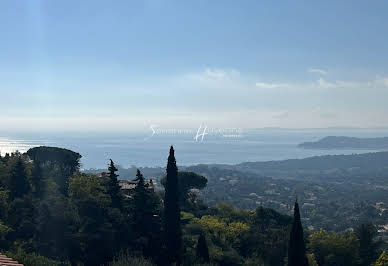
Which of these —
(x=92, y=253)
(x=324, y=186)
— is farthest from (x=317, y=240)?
(x=324, y=186)

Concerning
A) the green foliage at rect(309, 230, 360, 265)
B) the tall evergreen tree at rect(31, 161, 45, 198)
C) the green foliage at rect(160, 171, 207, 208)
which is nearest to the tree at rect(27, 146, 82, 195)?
the tall evergreen tree at rect(31, 161, 45, 198)

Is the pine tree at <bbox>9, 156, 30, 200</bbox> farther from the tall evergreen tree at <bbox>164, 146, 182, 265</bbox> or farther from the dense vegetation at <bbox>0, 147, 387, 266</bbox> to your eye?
the tall evergreen tree at <bbox>164, 146, 182, 265</bbox>

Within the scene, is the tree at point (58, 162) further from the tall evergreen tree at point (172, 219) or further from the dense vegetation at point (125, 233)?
the tall evergreen tree at point (172, 219)

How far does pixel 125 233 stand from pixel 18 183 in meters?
13.2

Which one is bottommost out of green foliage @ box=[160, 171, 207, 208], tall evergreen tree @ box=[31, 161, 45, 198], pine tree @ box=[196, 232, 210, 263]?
pine tree @ box=[196, 232, 210, 263]

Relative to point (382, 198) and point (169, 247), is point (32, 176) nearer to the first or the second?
point (169, 247)

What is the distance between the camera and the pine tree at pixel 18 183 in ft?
108

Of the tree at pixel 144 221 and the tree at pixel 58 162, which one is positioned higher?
the tree at pixel 58 162

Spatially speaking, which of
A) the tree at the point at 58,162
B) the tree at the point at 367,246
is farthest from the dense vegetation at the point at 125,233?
the tree at the point at 58,162

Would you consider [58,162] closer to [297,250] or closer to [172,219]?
[172,219]

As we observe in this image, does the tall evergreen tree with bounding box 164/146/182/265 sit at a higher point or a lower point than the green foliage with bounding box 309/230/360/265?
higher

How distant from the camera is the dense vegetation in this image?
77.2 feet

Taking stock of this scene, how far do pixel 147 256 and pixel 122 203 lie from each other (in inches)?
309

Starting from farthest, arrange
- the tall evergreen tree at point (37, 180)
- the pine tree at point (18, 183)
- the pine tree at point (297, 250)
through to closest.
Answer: the tall evergreen tree at point (37, 180) < the pine tree at point (18, 183) < the pine tree at point (297, 250)
